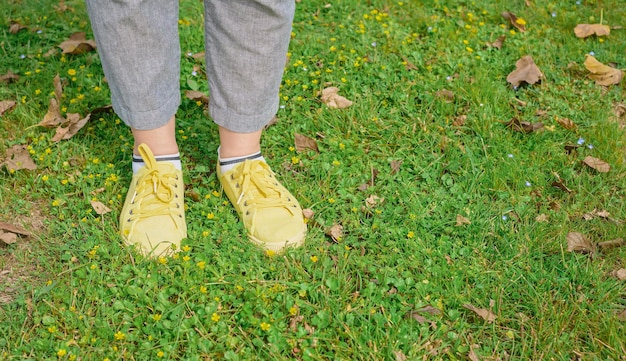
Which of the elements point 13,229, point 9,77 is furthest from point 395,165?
point 9,77

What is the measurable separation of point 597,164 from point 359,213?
0.97 metres

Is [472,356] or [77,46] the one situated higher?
[472,356]

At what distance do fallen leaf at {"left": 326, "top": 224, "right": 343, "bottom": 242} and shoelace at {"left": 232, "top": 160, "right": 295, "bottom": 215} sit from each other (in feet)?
0.50

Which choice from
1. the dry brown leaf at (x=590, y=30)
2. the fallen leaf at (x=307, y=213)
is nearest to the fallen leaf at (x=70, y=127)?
the fallen leaf at (x=307, y=213)

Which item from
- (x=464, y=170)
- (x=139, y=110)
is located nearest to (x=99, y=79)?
(x=139, y=110)

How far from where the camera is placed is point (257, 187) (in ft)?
7.14

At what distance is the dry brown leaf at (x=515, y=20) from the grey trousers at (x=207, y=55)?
5.76ft

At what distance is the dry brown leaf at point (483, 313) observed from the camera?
1.91 metres

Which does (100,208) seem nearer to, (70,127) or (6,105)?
(70,127)

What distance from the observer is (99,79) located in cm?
Answer: 283

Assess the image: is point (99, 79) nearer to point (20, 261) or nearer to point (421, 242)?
point (20, 261)

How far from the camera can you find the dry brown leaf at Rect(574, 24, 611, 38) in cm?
327

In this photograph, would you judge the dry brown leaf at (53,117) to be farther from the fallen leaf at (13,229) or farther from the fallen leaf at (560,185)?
the fallen leaf at (560,185)

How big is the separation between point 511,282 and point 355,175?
722 mm
